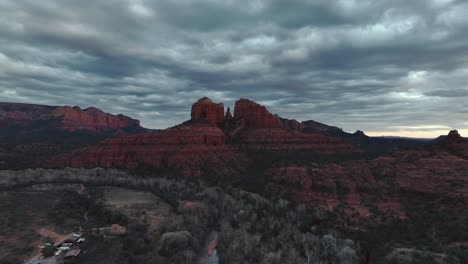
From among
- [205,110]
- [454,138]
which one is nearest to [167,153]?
[205,110]

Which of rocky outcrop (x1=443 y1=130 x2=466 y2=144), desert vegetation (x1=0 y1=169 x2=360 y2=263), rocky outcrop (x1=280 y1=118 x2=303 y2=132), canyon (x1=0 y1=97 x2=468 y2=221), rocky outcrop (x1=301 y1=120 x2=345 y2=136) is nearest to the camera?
desert vegetation (x1=0 y1=169 x2=360 y2=263)

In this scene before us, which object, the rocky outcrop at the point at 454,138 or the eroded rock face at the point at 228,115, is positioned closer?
the rocky outcrop at the point at 454,138

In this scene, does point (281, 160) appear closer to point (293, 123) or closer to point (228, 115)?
point (228, 115)

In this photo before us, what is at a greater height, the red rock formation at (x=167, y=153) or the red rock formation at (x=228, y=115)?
the red rock formation at (x=228, y=115)

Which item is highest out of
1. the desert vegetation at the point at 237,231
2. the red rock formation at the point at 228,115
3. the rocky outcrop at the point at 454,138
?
the red rock formation at the point at 228,115

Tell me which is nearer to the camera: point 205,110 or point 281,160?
point 281,160

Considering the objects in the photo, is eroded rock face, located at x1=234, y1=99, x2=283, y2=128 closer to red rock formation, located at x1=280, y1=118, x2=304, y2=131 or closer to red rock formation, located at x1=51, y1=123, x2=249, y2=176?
red rock formation, located at x1=51, y1=123, x2=249, y2=176

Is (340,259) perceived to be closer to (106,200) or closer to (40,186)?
(106,200)

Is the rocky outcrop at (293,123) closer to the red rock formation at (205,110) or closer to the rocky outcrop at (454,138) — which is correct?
the red rock formation at (205,110)

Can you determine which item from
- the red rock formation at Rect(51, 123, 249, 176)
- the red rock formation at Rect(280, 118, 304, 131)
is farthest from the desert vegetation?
the red rock formation at Rect(280, 118, 304, 131)

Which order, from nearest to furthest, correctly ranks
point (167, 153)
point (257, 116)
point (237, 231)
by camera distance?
point (237, 231) < point (167, 153) < point (257, 116)

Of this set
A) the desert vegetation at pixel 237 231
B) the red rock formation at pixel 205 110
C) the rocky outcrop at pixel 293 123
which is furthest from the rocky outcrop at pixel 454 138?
the rocky outcrop at pixel 293 123
